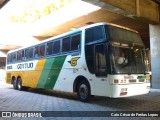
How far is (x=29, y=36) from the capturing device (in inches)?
1048

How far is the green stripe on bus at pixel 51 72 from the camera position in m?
11.8

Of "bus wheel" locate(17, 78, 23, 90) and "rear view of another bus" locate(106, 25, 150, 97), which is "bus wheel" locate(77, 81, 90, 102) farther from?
"bus wheel" locate(17, 78, 23, 90)

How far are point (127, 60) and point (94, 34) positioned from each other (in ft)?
5.67

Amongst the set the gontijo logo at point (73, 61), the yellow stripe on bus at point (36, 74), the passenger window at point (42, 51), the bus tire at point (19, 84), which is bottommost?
the bus tire at point (19, 84)

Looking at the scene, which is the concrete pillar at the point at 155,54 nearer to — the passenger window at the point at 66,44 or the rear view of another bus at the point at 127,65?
the rear view of another bus at the point at 127,65

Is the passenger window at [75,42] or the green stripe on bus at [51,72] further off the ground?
the passenger window at [75,42]

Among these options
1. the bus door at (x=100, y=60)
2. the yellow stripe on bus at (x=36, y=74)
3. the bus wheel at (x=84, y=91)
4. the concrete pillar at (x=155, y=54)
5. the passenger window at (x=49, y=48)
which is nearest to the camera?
the bus door at (x=100, y=60)

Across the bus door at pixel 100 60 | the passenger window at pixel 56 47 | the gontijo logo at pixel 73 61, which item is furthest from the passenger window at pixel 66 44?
the bus door at pixel 100 60

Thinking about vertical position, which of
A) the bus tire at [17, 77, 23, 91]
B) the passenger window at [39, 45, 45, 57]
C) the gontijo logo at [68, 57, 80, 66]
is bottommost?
the bus tire at [17, 77, 23, 91]

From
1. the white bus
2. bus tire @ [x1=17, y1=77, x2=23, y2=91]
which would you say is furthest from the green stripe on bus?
bus tire @ [x1=17, y1=77, x2=23, y2=91]

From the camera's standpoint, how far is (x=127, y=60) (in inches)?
354

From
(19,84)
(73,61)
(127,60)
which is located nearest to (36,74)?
(19,84)

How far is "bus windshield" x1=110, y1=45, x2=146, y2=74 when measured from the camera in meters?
8.54

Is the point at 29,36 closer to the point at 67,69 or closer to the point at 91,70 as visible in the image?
Result: the point at 67,69
